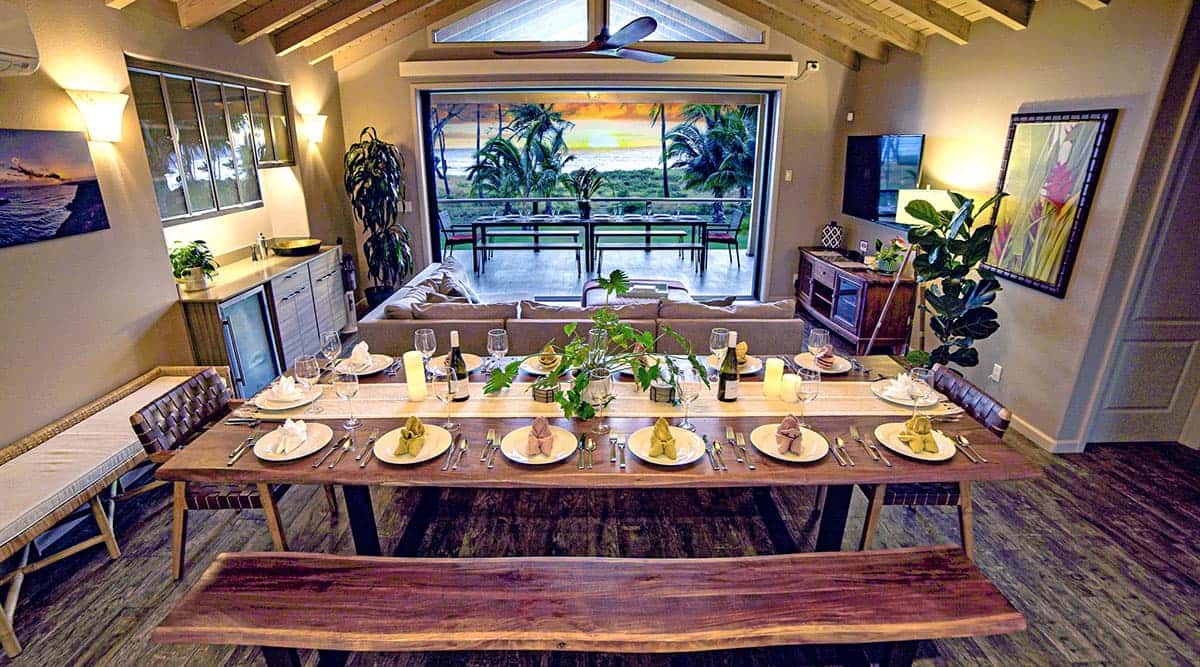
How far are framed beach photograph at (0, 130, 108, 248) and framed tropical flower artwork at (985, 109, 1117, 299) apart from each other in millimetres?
5291

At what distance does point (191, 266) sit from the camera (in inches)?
147

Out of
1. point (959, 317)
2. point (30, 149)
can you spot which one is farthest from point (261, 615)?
point (959, 317)

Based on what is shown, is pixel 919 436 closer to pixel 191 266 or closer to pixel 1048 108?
pixel 1048 108

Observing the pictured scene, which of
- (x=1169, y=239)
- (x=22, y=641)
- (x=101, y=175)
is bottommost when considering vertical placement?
(x=22, y=641)

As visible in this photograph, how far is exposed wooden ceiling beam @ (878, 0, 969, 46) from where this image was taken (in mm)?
4133

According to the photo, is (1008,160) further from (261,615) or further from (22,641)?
(22,641)

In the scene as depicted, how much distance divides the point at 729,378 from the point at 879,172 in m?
3.90

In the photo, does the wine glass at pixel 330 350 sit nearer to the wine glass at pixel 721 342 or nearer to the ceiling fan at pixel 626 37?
the wine glass at pixel 721 342

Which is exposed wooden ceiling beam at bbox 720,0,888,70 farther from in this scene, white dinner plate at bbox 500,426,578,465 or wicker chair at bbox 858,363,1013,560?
white dinner plate at bbox 500,426,578,465

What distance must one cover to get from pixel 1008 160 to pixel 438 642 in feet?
13.9

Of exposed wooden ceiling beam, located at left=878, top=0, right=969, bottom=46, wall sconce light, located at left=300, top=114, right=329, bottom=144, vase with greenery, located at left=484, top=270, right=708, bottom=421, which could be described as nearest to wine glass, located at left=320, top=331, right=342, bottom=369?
vase with greenery, located at left=484, top=270, right=708, bottom=421

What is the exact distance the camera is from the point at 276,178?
5.28 meters

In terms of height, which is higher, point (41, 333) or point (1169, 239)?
point (1169, 239)

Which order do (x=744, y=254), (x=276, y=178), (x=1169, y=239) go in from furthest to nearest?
1. (x=744, y=254)
2. (x=276, y=178)
3. (x=1169, y=239)
